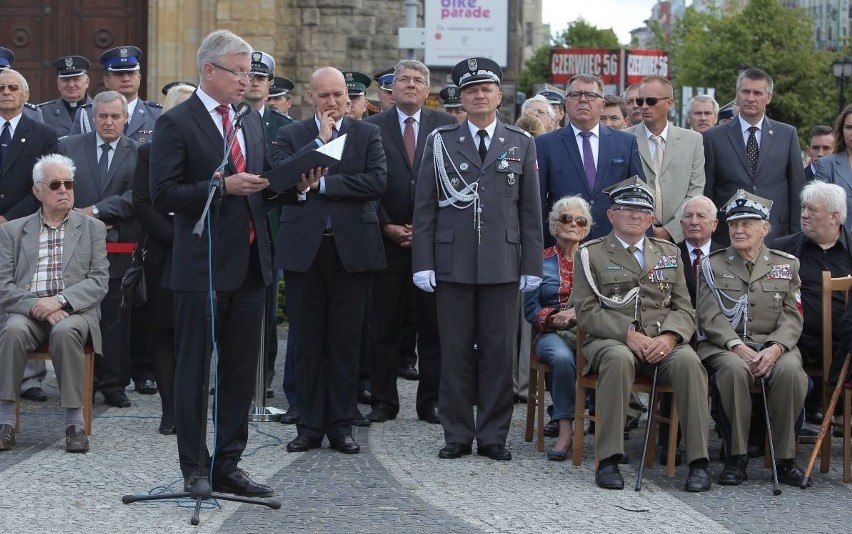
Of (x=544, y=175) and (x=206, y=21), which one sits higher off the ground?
(x=206, y=21)

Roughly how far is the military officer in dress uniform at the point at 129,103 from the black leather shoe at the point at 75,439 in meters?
3.08

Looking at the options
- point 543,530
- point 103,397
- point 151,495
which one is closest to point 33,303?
point 103,397

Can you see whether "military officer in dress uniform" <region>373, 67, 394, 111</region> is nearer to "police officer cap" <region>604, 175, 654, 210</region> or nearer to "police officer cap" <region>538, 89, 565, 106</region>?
"police officer cap" <region>538, 89, 565, 106</region>

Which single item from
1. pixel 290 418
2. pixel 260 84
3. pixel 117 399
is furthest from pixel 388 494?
pixel 260 84

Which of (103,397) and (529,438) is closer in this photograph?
(529,438)

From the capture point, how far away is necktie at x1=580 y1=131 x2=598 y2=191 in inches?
416

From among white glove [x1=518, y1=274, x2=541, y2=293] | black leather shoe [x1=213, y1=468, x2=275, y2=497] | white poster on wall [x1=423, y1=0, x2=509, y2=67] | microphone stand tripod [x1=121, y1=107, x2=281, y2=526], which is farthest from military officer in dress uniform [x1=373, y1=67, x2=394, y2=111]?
white poster on wall [x1=423, y1=0, x2=509, y2=67]

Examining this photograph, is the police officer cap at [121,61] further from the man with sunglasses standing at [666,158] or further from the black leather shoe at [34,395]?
the man with sunglasses standing at [666,158]

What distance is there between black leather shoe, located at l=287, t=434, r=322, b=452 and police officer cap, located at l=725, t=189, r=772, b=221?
118 inches

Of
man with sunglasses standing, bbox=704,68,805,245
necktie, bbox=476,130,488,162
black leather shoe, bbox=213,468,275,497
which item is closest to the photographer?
black leather shoe, bbox=213,468,275,497

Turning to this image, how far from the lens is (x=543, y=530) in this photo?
299 inches

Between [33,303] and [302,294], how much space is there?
1855mm

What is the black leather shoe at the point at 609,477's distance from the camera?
8.70 meters

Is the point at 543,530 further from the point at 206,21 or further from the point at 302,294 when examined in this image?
the point at 206,21
